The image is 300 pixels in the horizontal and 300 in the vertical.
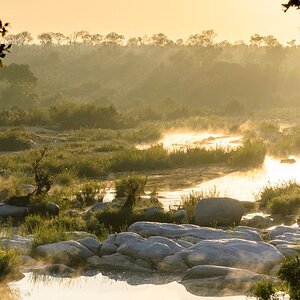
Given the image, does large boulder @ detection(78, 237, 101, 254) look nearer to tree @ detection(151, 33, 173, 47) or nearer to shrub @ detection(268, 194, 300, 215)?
shrub @ detection(268, 194, 300, 215)

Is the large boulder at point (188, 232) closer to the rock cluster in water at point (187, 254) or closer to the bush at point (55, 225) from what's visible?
the rock cluster in water at point (187, 254)

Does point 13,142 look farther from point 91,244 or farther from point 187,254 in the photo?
point 187,254

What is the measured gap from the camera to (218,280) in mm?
11727

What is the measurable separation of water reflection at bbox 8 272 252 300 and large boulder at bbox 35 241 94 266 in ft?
2.41

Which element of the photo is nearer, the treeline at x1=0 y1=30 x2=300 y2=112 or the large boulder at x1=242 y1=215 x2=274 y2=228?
the large boulder at x1=242 y1=215 x2=274 y2=228

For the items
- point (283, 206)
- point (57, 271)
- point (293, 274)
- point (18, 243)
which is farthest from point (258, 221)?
point (293, 274)

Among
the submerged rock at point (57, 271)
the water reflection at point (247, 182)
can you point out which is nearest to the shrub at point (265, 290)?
the submerged rock at point (57, 271)

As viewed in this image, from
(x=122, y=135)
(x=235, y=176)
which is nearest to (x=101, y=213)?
Result: (x=235, y=176)

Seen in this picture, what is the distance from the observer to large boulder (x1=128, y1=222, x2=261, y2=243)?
46.1 ft

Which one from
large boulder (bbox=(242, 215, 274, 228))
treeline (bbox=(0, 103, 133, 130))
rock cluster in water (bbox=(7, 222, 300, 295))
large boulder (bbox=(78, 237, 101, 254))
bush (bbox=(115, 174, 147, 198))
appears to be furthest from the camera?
treeline (bbox=(0, 103, 133, 130))

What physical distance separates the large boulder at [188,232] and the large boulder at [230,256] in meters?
0.94

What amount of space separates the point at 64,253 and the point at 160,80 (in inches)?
3013

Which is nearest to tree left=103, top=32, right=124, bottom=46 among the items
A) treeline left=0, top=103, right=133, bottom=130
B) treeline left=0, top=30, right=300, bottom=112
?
treeline left=0, top=30, right=300, bottom=112

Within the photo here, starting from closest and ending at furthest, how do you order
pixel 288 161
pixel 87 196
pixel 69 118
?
1. pixel 87 196
2. pixel 288 161
3. pixel 69 118
